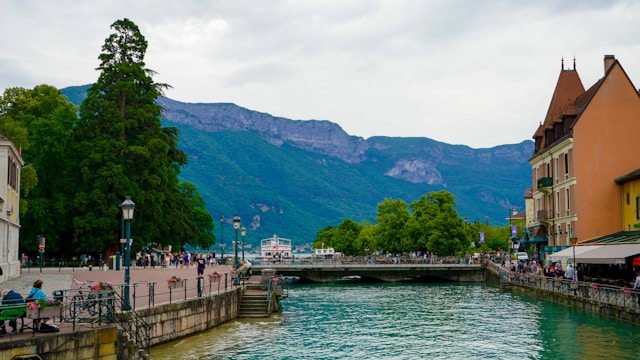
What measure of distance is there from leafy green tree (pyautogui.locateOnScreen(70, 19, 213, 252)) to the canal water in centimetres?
2152

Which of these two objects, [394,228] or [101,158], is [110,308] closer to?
[101,158]

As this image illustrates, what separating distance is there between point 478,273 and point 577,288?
132ft

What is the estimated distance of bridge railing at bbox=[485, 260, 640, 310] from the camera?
112 feet

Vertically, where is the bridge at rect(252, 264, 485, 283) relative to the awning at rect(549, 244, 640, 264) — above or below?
below

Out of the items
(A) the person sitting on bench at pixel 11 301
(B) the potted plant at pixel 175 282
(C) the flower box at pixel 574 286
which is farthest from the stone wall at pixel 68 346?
(C) the flower box at pixel 574 286

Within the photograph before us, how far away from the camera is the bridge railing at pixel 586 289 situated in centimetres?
3416

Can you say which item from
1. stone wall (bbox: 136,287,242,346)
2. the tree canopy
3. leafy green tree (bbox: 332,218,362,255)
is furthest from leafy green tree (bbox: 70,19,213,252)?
leafy green tree (bbox: 332,218,362,255)

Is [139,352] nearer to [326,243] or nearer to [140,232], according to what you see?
[140,232]

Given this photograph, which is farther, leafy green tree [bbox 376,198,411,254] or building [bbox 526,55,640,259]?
leafy green tree [bbox 376,198,411,254]

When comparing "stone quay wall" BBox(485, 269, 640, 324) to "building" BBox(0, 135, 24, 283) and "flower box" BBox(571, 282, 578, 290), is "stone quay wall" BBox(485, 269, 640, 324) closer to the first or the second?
"flower box" BBox(571, 282, 578, 290)

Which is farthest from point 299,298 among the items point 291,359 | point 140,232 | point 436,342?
point 291,359

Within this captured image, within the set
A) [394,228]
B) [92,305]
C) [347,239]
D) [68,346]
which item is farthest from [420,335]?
[347,239]

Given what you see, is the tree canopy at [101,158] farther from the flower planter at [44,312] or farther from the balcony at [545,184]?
the flower planter at [44,312]

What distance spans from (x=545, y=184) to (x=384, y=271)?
80.3 feet
